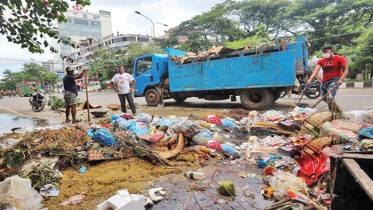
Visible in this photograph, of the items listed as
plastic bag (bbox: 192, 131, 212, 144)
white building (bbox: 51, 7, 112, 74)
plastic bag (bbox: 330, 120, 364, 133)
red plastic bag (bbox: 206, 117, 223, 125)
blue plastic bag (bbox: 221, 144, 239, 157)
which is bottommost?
blue plastic bag (bbox: 221, 144, 239, 157)

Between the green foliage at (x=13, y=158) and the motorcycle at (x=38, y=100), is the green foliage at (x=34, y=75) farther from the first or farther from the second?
the green foliage at (x=13, y=158)

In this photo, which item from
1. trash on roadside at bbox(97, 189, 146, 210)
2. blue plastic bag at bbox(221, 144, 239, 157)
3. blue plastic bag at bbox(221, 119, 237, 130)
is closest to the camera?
trash on roadside at bbox(97, 189, 146, 210)

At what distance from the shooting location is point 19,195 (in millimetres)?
1894

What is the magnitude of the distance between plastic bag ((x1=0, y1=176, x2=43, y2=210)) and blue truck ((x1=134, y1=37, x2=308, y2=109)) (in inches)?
235

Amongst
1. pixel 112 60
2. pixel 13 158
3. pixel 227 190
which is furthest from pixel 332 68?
pixel 112 60

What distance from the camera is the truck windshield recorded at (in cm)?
874

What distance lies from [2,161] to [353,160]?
3513mm

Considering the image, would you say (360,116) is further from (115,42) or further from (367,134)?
(115,42)

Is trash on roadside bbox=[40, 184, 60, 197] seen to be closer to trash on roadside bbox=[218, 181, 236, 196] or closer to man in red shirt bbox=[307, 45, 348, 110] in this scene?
trash on roadside bbox=[218, 181, 236, 196]

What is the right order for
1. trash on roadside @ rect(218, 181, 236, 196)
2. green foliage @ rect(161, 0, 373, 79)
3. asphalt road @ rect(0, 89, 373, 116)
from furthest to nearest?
green foliage @ rect(161, 0, 373, 79) < asphalt road @ rect(0, 89, 373, 116) < trash on roadside @ rect(218, 181, 236, 196)

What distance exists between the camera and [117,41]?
169ft

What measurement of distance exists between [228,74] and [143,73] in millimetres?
3962

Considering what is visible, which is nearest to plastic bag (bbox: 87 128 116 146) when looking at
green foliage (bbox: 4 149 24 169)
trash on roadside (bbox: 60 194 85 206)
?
green foliage (bbox: 4 149 24 169)

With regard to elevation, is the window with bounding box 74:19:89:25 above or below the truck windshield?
above
